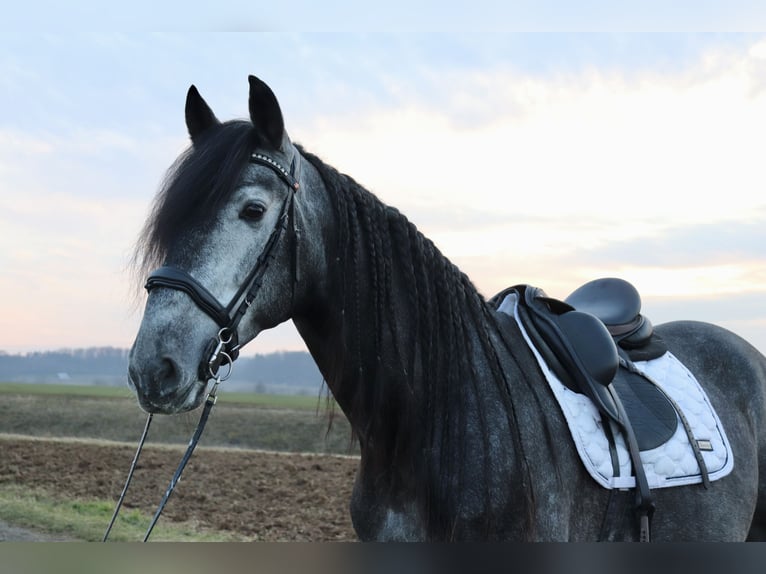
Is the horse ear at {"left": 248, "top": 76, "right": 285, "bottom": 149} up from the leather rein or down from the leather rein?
up

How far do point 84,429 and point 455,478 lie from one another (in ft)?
46.9

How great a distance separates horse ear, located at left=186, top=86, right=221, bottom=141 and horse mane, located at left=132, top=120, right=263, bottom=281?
0.19 m

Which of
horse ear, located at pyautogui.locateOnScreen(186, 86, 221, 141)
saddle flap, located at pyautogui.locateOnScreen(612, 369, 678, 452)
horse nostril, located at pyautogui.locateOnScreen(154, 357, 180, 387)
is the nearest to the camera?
horse nostril, located at pyautogui.locateOnScreen(154, 357, 180, 387)

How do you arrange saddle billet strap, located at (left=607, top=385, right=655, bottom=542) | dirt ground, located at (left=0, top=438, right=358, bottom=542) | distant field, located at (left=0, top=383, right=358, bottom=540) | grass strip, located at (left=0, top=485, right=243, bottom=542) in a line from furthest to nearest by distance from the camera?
dirt ground, located at (left=0, top=438, right=358, bottom=542)
distant field, located at (left=0, top=383, right=358, bottom=540)
grass strip, located at (left=0, top=485, right=243, bottom=542)
saddle billet strap, located at (left=607, top=385, right=655, bottom=542)

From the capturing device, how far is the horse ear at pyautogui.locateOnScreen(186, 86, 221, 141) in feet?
Answer: 9.64

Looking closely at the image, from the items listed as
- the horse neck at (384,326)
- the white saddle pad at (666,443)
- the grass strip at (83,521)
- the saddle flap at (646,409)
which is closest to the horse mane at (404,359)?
the horse neck at (384,326)

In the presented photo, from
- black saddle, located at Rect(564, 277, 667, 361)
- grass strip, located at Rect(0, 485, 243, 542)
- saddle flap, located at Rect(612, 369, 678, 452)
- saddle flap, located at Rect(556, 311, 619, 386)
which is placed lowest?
grass strip, located at Rect(0, 485, 243, 542)

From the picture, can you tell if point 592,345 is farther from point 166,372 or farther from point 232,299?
point 166,372

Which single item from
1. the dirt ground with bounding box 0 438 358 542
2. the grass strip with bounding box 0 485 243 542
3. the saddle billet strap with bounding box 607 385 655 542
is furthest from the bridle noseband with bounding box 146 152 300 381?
the dirt ground with bounding box 0 438 358 542

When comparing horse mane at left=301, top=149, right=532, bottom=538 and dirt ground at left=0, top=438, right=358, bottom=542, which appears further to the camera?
dirt ground at left=0, top=438, right=358, bottom=542

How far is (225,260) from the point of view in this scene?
247cm

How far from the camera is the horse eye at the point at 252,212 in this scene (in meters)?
2.57

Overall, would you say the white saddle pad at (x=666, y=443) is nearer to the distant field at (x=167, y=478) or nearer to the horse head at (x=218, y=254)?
the horse head at (x=218, y=254)

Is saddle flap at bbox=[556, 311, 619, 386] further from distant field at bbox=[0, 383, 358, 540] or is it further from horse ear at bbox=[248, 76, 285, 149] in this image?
distant field at bbox=[0, 383, 358, 540]
